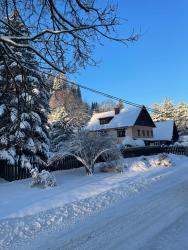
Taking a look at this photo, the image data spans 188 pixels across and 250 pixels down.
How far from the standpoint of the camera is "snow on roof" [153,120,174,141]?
58.4 meters

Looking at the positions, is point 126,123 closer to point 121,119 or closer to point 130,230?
point 121,119

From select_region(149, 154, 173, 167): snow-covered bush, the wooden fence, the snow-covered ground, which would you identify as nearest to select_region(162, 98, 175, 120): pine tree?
the wooden fence

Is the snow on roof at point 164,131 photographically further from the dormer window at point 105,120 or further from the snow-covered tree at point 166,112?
the snow-covered tree at point 166,112

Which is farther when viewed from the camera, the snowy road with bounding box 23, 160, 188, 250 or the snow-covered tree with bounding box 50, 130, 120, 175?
the snow-covered tree with bounding box 50, 130, 120, 175

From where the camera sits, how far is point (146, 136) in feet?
182

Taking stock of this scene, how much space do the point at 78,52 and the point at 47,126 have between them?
11.7 m

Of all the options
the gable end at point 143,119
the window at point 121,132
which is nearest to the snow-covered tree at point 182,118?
the gable end at point 143,119

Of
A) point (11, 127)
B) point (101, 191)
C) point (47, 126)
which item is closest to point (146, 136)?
point (47, 126)

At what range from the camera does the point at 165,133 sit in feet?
195

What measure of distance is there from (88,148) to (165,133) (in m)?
43.2

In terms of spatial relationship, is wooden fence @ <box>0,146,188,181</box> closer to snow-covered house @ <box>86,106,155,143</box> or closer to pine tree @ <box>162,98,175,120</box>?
snow-covered house @ <box>86,106,155,143</box>

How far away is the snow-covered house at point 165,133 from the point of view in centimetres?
5800

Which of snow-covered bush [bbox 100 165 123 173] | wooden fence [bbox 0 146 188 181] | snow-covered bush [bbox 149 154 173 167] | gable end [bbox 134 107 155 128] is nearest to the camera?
wooden fence [bbox 0 146 188 181]

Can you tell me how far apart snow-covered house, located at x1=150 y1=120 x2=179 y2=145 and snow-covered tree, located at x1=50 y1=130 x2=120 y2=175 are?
39958mm
